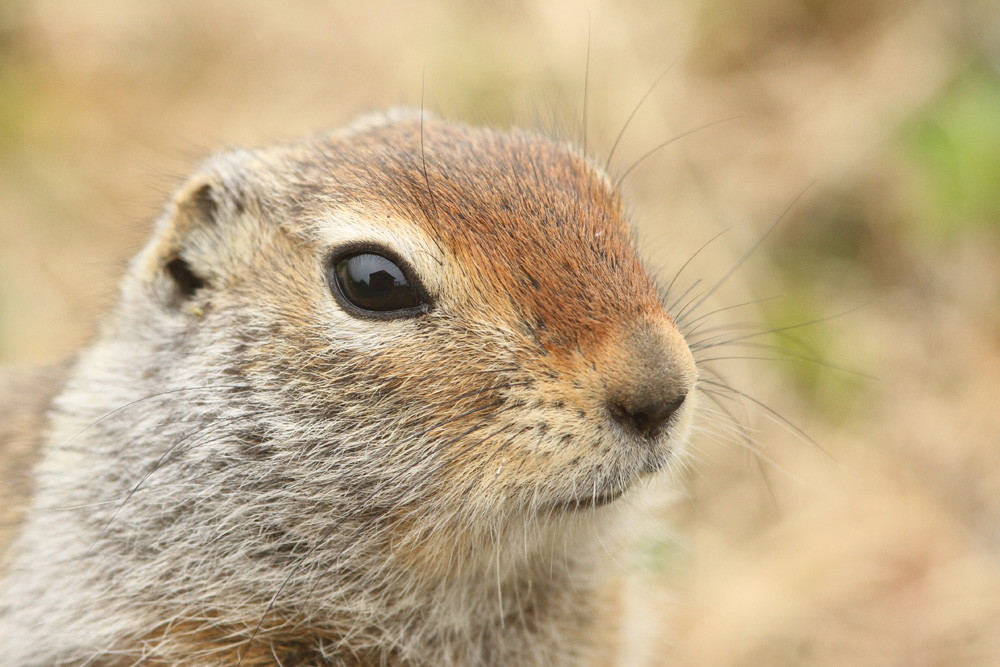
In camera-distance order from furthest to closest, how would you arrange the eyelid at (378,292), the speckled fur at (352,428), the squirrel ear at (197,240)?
the squirrel ear at (197,240) → the eyelid at (378,292) → the speckled fur at (352,428)

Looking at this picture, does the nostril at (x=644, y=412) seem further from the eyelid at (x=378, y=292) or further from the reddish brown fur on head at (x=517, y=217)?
the eyelid at (x=378, y=292)

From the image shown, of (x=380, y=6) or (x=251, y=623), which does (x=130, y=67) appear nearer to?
(x=380, y=6)

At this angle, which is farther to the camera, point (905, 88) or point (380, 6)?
point (380, 6)

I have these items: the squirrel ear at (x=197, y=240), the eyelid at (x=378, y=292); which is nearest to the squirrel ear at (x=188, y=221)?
the squirrel ear at (x=197, y=240)

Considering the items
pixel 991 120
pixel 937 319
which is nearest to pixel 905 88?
pixel 991 120

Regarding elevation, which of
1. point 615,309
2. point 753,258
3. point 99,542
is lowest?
point 99,542

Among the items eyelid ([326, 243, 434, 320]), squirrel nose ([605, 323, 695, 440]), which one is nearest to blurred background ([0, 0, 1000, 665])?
squirrel nose ([605, 323, 695, 440])

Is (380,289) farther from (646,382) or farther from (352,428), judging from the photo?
(646,382)
